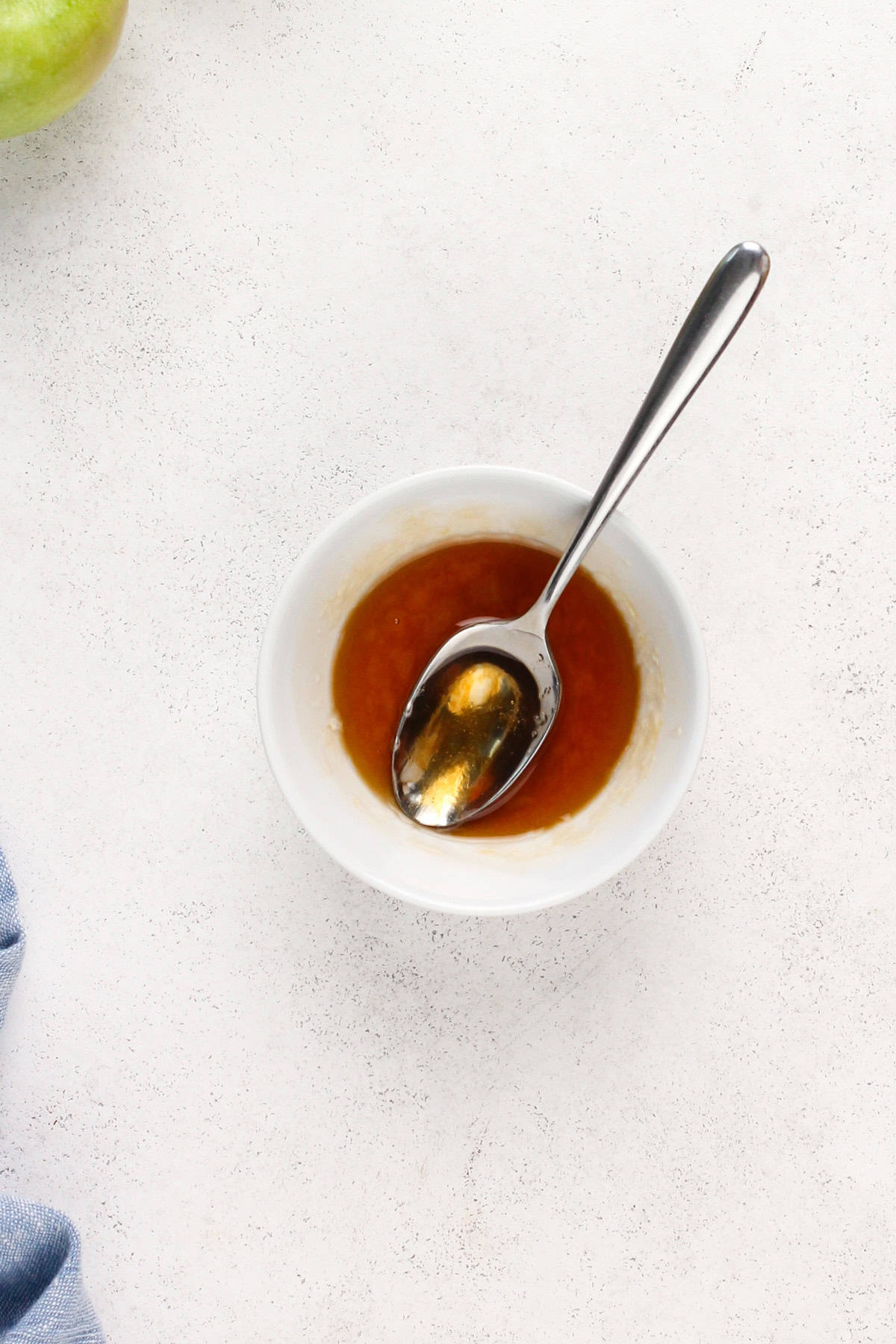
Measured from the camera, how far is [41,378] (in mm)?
1054

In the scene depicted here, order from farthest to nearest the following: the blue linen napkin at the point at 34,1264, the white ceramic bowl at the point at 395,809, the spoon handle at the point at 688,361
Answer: the blue linen napkin at the point at 34,1264, the white ceramic bowl at the point at 395,809, the spoon handle at the point at 688,361

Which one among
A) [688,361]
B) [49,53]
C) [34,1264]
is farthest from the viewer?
[34,1264]

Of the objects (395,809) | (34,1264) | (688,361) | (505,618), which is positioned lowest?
(34,1264)

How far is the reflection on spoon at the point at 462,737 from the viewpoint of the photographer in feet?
3.12

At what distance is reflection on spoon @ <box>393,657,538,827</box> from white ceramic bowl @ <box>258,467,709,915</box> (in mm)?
31

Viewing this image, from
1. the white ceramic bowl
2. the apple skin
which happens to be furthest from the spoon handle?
the apple skin

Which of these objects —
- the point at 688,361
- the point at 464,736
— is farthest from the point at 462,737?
the point at 688,361

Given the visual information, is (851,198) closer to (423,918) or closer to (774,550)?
(774,550)

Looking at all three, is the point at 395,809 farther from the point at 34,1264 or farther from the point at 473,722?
the point at 34,1264

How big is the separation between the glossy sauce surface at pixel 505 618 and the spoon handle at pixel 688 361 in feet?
0.40

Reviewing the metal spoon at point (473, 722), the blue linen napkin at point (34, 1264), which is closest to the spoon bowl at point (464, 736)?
the metal spoon at point (473, 722)

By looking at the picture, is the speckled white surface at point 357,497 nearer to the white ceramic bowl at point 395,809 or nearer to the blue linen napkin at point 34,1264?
the blue linen napkin at point 34,1264

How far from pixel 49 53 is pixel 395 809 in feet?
2.49

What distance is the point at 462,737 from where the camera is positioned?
953mm
